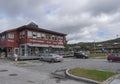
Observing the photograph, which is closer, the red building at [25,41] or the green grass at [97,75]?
the green grass at [97,75]

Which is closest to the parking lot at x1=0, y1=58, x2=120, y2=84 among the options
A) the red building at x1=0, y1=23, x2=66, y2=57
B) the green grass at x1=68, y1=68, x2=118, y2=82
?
the green grass at x1=68, y1=68, x2=118, y2=82

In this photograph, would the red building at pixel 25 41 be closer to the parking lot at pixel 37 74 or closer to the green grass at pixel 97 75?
the parking lot at pixel 37 74

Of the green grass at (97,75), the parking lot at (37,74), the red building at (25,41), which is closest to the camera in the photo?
the green grass at (97,75)

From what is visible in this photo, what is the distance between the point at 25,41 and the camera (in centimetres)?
4134

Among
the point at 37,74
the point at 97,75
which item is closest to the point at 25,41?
the point at 37,74

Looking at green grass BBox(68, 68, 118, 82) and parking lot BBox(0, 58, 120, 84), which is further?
parking lot BBox(0, 58, 120, 84)

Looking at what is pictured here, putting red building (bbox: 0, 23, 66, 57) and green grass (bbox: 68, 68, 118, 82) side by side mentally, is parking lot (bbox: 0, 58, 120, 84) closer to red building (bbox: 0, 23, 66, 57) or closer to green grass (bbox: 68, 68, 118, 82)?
green grass (bbox: 68, 68, 118, 82)

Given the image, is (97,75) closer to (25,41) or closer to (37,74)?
(37,74)

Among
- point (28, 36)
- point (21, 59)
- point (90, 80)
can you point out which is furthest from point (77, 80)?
point (28, 36)

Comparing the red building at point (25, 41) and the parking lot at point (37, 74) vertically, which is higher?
the red building at point (25, 41)

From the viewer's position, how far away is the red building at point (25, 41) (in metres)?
41.7

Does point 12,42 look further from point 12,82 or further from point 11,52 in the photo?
point 12,82

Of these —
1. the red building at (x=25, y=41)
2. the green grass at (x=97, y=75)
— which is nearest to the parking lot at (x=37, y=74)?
the green grass at (x=97, y=75)

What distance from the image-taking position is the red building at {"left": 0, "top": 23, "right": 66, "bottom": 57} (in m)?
41.7
